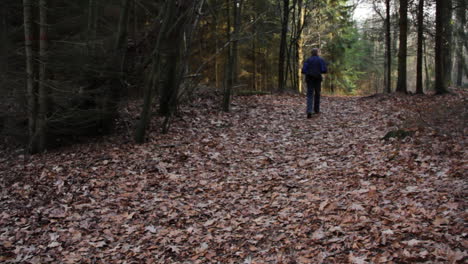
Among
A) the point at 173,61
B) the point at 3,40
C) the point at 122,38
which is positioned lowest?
Result: the point at 173,61

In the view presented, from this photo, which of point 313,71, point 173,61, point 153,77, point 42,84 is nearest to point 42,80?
point 42,84

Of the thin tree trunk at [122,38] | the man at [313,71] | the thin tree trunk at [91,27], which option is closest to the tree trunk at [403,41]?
the man at [313,71]

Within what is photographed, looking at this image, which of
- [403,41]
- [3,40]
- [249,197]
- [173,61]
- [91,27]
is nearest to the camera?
[249,197]

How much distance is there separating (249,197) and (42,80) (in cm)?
686

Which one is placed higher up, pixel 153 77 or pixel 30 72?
pixel 30 72

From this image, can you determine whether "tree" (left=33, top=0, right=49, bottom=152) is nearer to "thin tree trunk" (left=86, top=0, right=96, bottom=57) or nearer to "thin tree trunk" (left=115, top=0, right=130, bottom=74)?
"thin tree trunk" (left=86, top=0, right=96, bottom=57)

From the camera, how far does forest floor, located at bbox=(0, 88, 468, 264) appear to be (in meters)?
4.41

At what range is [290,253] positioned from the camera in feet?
14.3

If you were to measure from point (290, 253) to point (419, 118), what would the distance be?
7032 mm

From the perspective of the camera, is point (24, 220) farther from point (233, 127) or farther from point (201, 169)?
point (233, 127)

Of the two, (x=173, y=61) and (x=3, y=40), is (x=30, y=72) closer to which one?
(x=173, y=61)

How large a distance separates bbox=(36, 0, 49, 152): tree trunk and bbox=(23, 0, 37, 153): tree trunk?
18 centimetres

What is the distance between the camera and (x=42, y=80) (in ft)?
31.1

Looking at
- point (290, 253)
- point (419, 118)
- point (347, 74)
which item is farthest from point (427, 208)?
point (347, 74)
